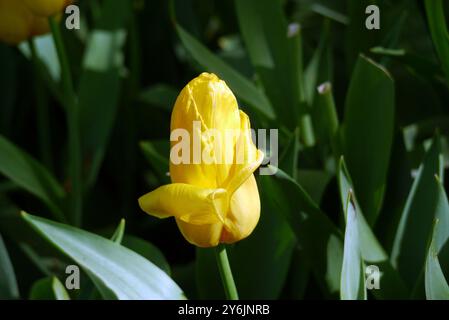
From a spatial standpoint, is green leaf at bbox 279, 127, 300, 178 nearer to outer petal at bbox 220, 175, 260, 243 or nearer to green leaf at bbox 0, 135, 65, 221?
outer petal at bbox 220, 175, 260, 243

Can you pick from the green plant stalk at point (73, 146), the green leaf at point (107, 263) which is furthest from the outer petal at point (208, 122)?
the green plant stalk at point (73, 146)

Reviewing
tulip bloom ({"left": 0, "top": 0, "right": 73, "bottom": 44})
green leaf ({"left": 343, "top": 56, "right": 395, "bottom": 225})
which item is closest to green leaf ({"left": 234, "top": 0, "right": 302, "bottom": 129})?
green leaf ({"left": 343, "top": 56, "right": 395, "bottom": 225})

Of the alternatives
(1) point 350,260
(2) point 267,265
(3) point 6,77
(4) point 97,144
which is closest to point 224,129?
(1) point 350,260

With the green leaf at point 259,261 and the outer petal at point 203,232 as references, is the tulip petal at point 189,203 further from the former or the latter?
the green leaf at point 259,261

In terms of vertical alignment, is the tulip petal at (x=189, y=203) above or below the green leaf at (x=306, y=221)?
above

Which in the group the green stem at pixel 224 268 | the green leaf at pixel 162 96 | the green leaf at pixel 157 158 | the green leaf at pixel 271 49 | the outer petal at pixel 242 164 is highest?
the green leaf at pixel 271 49

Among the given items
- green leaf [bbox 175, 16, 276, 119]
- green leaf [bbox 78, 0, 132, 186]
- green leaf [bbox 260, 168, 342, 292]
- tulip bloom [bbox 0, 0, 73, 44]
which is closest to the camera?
green leaf [bbox 260, 168, 342, 292]

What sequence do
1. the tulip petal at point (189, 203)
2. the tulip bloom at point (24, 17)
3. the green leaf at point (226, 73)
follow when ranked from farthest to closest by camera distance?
the green leaf at point (226, 73) < the tulip bloom at point (24, 17) < the tulip petal at point (189, 203)
